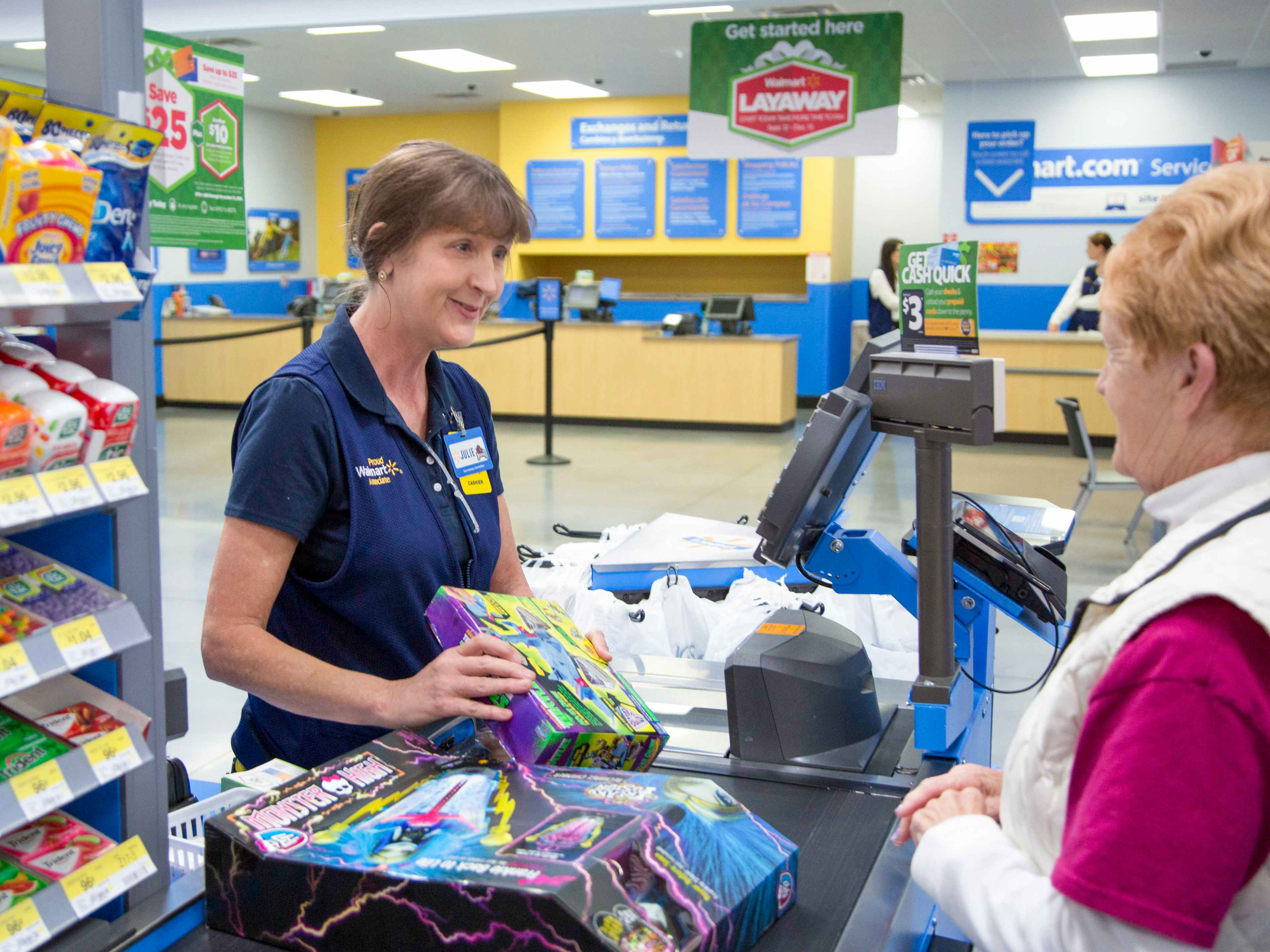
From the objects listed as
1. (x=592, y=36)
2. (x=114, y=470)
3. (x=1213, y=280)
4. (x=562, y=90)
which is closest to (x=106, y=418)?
(x=114, y=470)

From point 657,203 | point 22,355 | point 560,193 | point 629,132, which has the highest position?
point 629,132

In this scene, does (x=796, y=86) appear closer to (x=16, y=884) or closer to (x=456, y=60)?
(x=456, y=60)

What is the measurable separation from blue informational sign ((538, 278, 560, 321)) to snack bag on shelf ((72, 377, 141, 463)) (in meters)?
7.77

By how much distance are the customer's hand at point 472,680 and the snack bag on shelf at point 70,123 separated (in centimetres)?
60

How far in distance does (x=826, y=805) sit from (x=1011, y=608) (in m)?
0.46

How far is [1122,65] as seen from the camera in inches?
411

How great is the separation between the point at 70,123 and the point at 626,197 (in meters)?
11.7

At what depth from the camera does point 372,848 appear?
0.97m

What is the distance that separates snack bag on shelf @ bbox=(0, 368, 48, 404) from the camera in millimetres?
900

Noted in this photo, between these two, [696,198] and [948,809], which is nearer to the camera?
[948,809]

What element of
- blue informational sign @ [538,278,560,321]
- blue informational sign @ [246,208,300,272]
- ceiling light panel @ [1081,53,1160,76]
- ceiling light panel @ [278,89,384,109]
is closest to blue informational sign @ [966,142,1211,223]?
ceiling light panel @ [1081,53,1160,76]

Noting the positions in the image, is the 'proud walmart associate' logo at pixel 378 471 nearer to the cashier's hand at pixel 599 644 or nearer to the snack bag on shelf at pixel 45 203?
the cashier's hand at pixel 599 644

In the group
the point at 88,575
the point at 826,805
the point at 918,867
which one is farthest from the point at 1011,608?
the point at 88,575

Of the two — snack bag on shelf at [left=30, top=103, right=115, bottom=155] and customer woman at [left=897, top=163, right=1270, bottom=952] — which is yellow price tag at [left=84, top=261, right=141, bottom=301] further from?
customer woman at [left=897, top=163, right=1270, bottom=952]
